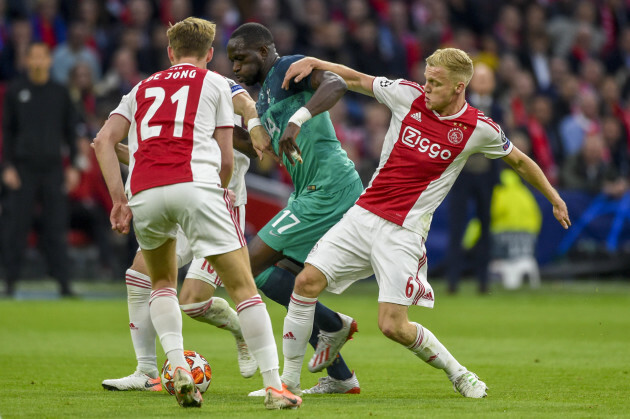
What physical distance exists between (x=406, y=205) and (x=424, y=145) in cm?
40

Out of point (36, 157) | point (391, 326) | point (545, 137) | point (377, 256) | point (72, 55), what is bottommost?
point (545, 137)

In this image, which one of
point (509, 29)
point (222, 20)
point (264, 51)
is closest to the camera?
point (264, 51)

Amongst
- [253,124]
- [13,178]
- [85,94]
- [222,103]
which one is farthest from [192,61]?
[85,94]

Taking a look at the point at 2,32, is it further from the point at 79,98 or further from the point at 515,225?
the point at 515,225

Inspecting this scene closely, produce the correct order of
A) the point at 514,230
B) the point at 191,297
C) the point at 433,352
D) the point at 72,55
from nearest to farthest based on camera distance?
the point at 433,352 < the point at 191,297 < the point at 514,230 < the point at 72,55

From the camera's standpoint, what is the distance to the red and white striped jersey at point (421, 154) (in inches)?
263

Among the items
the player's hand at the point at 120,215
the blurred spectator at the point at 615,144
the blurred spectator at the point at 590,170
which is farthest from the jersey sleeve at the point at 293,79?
the blurred spectator at the point at 615,144

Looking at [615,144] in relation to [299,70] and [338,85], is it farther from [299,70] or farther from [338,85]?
[338,85]

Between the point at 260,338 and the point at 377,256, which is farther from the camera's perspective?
the point at 377,256

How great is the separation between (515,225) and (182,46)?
10.8 metres

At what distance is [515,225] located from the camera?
16.2 meters

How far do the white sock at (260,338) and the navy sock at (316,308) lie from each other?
3.49 feet

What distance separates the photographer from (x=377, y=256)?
21.6 feet

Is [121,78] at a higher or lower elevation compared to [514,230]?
higher
